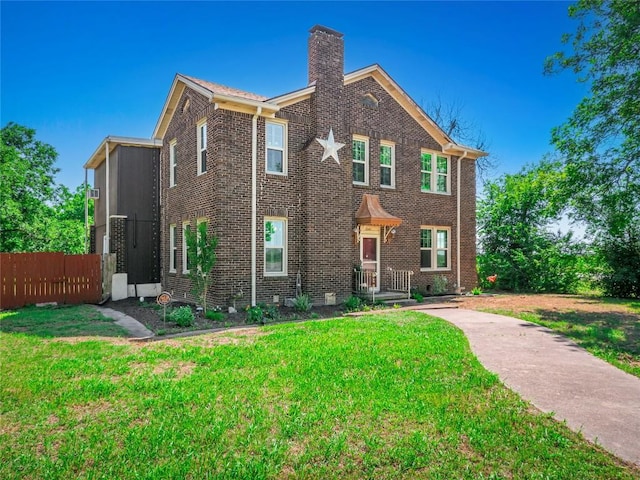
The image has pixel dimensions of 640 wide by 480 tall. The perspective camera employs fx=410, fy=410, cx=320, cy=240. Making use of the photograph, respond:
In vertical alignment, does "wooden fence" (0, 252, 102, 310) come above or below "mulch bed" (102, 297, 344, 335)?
above

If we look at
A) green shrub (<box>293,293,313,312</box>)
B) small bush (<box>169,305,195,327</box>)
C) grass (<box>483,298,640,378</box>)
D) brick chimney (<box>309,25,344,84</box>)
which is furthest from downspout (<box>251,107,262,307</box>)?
grass (<box>483,298,640,378</box>)

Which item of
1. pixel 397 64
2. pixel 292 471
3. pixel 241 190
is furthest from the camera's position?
pixel 397 64

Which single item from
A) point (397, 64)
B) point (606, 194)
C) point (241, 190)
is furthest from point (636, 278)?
point (241, 190)

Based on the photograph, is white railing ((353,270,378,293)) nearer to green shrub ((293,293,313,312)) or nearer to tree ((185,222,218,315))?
green shrub ((293,293,313,312))

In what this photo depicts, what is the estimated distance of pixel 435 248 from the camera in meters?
16.6

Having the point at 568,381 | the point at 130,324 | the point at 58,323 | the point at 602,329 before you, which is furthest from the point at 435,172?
the point at 58,323

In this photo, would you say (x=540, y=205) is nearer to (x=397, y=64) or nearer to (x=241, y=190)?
(x=397, y=64)

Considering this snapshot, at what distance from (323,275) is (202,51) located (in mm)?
7961

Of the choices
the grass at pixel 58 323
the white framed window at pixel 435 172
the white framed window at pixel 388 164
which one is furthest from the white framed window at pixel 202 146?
the white framed window at pixel 435 172

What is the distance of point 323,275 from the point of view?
12883mm

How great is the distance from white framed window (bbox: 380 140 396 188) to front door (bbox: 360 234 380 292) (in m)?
2.14

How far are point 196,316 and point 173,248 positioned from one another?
5.40 metres

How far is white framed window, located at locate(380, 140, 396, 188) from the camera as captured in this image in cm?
1510

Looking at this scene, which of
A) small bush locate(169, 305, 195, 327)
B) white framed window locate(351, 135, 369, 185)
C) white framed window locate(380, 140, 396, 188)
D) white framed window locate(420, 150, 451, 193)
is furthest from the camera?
white framed window locate(420, 150, 451, 193)
